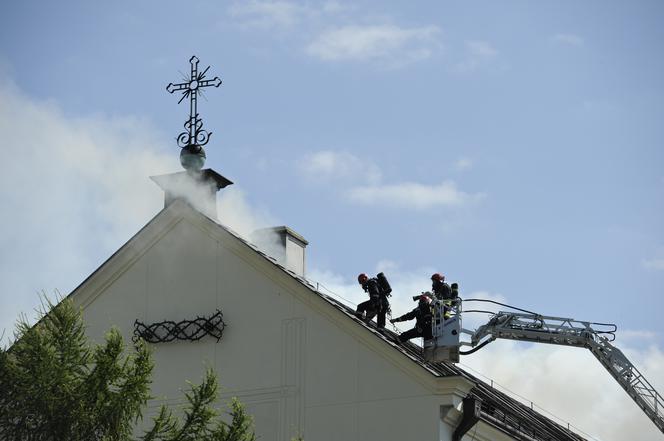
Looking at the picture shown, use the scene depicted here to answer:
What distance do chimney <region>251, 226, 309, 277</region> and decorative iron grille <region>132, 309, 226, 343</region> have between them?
3.07 m

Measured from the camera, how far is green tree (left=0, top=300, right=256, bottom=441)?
21.7m

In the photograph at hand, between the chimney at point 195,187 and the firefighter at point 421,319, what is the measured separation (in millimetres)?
4300

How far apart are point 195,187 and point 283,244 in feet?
7.72

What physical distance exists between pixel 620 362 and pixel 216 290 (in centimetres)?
854

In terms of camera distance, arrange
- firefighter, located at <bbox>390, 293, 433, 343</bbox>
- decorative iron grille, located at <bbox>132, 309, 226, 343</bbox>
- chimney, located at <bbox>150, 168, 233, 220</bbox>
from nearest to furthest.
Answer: firefighter, located at <bbox>390, 293, 433, 343</bbox> < decorative iron grille, located at <bbox>132, 309, 226, 343</bbox> < chimney, located at <bbox>150, 168, 233, 220</bbox>

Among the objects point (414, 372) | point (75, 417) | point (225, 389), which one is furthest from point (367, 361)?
point (75, 417)

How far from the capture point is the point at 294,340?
88.1 feet

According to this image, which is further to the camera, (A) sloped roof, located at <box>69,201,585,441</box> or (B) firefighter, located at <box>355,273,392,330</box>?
(B) firefighter, located at <box>355,273,392,330</box>

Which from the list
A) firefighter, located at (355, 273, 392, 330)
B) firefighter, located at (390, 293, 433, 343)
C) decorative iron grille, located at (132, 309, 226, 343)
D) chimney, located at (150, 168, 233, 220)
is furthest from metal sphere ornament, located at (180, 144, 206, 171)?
firefighter, located at (390, 293, 433, 343)

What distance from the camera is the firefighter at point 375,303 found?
89.9ft

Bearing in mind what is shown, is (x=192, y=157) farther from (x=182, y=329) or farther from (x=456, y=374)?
(x=456, y=374)

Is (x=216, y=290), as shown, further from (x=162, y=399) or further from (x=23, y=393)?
(x=23, y=393)

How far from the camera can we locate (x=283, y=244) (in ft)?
100

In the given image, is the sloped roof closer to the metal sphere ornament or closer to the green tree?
the metal sphere ornament
